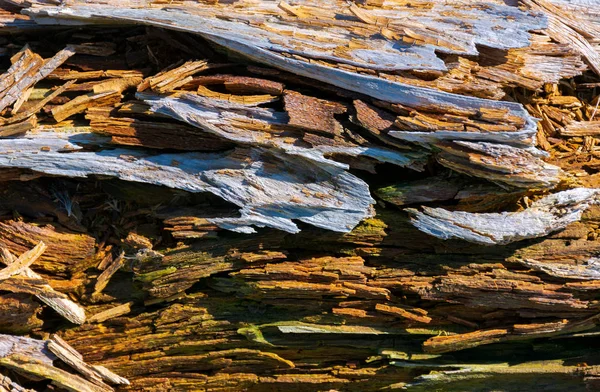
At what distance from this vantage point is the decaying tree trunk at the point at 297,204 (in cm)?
647

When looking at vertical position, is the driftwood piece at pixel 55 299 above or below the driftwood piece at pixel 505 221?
below

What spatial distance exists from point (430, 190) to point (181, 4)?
11.3 ft

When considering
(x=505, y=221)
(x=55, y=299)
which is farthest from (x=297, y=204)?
(x=55, y=299)

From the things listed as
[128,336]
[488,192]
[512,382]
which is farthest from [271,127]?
[512,382]

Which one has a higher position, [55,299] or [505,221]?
[505,221]

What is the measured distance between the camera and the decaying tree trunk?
6.47 meters

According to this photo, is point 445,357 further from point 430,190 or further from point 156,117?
point 156,117

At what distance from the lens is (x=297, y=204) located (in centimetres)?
649

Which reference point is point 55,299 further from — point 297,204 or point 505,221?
point 505,221

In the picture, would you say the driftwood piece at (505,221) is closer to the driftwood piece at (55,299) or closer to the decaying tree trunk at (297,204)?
the decaying tree trunk at (297,204)

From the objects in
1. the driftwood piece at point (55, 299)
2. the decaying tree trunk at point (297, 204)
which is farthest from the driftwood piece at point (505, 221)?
the driftwood piece at point (55, 299)

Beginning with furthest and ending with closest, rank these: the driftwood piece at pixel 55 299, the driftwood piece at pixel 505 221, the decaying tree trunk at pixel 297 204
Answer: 1. the driftwood piece at pixel 55 299
2. the decaying tree trunk at pixel 297 204
3. the driftwood piece at pixel 505 221

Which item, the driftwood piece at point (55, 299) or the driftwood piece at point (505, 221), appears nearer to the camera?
the driftwood piece at point (505, 221)

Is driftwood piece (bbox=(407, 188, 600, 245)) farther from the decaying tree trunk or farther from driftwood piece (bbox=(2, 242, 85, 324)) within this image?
driftwood piece (bbox=(2, 242, 85, 324))
